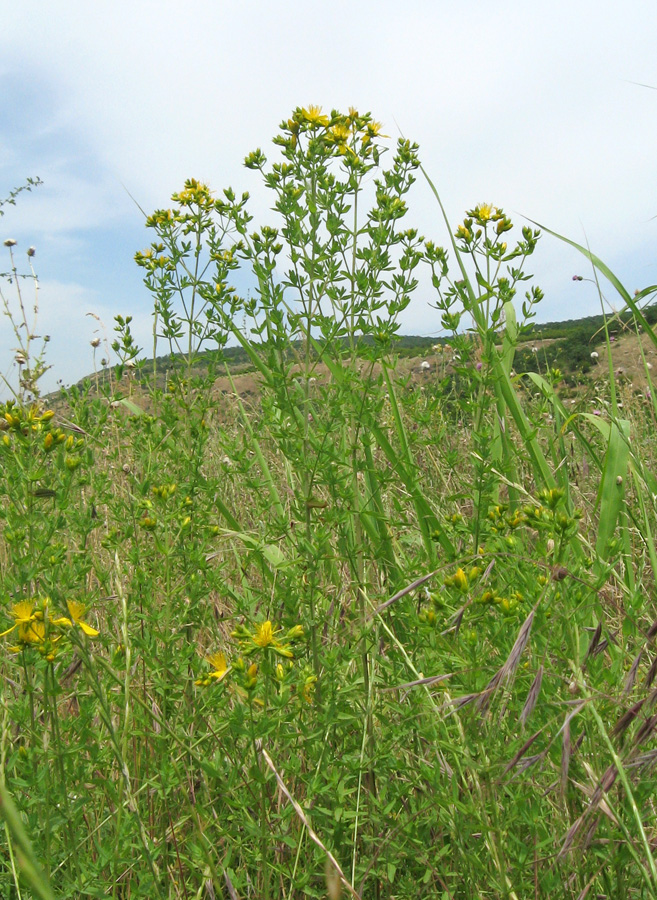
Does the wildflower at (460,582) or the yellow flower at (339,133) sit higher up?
the yellow flower at (339,133)

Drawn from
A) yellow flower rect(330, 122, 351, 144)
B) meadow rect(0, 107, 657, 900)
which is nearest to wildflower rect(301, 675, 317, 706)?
meadow rect(0, 107, 657, 900)

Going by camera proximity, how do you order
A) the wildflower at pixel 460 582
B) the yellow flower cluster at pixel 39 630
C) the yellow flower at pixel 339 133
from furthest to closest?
1. the yellow flower at pixel 339 133
2. the wildflower at pixel 460 582
3. the yellow flower cluster at pixel 39 630

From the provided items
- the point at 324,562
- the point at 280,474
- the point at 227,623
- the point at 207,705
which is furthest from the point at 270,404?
the point at 280,474

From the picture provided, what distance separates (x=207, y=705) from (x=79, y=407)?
115 centimetres

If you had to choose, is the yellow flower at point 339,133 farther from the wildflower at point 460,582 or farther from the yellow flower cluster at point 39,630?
the yellow flower cluster at point 39,630

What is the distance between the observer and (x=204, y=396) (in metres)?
2.37

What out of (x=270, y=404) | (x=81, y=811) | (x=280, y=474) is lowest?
(x=81, y=811)

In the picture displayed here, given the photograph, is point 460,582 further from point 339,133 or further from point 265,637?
point 339,133

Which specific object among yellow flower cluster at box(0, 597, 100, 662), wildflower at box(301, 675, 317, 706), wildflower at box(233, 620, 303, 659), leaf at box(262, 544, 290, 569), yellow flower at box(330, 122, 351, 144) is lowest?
wildflower at box(301, 675, 317, 706)

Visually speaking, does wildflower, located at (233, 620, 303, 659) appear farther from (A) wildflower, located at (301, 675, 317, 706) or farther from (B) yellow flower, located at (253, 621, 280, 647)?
(A) wildflower, located at (301, 675, 317, 706)

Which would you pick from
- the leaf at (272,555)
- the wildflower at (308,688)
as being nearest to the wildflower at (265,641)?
the wildflower at (308,688)

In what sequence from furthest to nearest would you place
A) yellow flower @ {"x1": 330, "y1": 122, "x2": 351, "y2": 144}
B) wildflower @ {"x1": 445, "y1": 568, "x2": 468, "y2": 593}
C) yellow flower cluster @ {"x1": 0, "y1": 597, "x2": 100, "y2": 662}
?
yellow flower @ {"x1": 330, "y1": 122, "x2": 351, "y2": 144}
wildflower @ {"x1": 445, "y1": 568, "x2": 468, "y2": 593}
yellow flower cluster @ {"x1": 0, "y1": 597, "x2": 100, "y2": 662}

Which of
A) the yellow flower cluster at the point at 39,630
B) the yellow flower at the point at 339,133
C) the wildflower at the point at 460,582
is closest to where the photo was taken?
the yellow flower cluster at the point at 39,630

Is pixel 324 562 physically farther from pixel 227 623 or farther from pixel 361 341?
pixel 361 341
